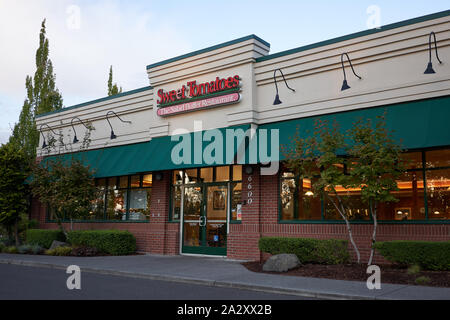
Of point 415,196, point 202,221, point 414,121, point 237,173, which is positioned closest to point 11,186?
point 202,221

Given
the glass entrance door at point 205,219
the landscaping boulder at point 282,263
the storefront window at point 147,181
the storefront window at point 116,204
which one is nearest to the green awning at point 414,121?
the landscaping boulder at point 282,263

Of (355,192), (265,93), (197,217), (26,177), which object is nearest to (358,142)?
(355,192)

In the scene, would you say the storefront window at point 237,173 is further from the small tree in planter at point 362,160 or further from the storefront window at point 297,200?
the small tree in planter at point 362,160

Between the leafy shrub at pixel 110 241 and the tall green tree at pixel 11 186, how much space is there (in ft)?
14.9

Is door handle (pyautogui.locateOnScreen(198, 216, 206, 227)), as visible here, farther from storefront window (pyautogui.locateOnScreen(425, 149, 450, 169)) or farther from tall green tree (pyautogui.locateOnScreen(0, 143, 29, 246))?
tall green tree (pyautogui.locateOnScreen(0, 143, 29, 246))

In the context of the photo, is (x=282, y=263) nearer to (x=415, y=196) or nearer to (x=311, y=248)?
(x=311, y=248)

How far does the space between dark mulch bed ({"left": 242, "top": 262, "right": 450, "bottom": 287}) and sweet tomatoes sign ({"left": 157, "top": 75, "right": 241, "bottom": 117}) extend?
6203 mm

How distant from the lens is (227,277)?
10.2m

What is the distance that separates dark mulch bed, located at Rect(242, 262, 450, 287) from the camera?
30.1 feet

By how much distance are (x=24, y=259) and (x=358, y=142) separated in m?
11.5

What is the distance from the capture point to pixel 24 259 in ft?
47.5

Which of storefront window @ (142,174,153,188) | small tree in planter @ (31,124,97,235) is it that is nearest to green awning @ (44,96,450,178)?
small tree in planter @ (31,124,97,235)

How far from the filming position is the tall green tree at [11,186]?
1894 cm
